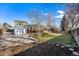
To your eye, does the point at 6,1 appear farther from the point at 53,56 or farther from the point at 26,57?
the point at 53,56

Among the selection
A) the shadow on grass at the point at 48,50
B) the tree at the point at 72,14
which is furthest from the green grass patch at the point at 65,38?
the tree at the point at 72,14

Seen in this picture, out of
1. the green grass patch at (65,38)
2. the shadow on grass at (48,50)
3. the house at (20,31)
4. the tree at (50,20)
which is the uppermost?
the tree at (50,20)

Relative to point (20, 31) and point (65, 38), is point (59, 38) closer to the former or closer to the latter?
point (65, 38)

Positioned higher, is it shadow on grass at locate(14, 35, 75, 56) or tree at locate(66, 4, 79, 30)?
tree at locate(66, 4, 79, 30)

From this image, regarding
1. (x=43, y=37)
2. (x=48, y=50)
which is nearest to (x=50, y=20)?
(x=43, y=37)

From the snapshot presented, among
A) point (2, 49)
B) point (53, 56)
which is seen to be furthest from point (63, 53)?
point (2, 49)

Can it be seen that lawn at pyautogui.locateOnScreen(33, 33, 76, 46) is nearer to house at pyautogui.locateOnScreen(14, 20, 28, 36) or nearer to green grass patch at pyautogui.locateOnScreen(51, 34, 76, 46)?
green grass patch at pyautogui.locateOnScreen(51, 34, 76, 46)

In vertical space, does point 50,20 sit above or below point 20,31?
above

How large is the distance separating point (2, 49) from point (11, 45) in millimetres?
113

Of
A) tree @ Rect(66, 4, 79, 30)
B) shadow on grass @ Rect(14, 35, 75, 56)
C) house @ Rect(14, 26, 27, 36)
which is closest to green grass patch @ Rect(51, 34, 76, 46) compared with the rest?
shadow on grass @ Rect(14, 35, 75, 56)

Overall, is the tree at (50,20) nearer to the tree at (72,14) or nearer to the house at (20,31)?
the tree at (72,14)

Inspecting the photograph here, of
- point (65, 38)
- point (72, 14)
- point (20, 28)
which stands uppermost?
point (72, 14)

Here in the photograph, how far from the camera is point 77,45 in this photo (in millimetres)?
2258

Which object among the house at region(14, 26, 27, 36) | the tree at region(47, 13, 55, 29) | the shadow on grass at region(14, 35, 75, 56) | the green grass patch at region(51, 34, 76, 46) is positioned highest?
the tree at region(47, 13, 55, 29)
